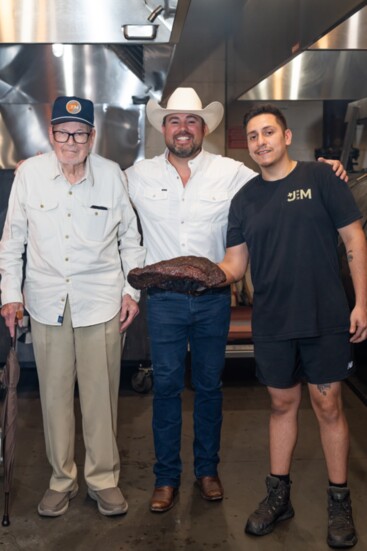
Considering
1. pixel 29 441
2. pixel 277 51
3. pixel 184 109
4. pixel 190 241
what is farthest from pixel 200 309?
pixel 277 51

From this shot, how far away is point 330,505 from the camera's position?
9.25ft

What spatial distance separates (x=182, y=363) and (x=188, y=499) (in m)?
0.60

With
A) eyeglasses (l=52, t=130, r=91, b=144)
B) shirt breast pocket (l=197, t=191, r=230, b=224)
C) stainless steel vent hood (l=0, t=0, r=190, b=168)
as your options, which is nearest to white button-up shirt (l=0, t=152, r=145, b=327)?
eyeglasses (l=52, t=130, r=91, b=144)

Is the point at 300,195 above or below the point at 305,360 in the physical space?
above

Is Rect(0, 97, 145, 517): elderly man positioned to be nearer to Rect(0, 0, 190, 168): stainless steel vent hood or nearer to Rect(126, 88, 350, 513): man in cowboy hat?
Rect(126, 88, 350, 513): man in cowboy hat

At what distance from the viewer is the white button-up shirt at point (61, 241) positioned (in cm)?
291

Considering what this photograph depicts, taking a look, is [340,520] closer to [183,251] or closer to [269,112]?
[183,251]

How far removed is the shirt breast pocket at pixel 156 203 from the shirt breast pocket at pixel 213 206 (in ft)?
0.47

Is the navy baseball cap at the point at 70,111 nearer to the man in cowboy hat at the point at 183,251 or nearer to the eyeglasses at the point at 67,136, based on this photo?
the eyeglasses at the point at 67,136

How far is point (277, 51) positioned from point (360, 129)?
290 centimetres

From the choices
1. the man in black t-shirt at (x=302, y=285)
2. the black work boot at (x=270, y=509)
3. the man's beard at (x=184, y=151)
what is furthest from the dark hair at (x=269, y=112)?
the black work boot at (x=270, y=509)

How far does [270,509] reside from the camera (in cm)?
291

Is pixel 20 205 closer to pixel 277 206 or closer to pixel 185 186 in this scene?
pixel 185 186

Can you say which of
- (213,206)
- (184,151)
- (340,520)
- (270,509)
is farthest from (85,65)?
(340,520)
